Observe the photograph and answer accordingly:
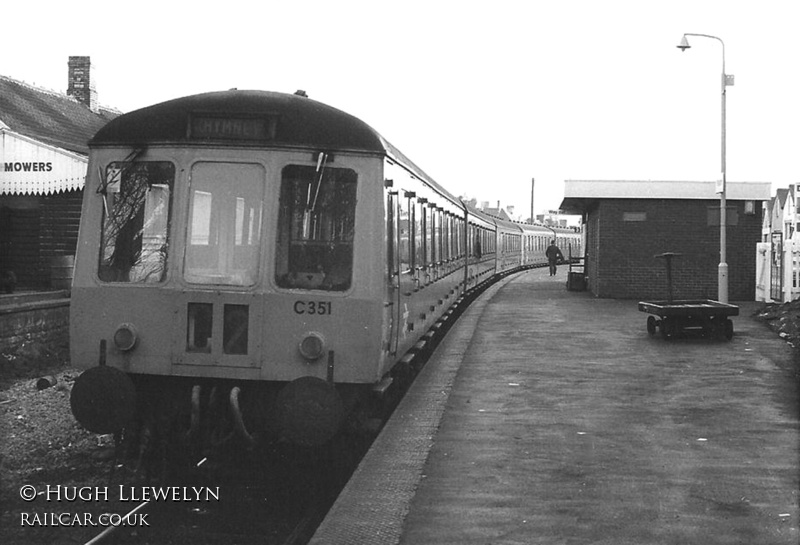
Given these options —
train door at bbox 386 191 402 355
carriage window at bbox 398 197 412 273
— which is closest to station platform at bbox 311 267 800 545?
train door at bbox 386 191 402 355

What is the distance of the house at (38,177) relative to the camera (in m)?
18.4

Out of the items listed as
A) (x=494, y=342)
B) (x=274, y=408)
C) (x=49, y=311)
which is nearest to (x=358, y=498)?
(x=274, y=408)

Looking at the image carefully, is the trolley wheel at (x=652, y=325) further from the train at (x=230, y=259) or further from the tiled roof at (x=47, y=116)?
the tiled roof at (x=47, y=116)

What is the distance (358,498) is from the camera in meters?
6.26

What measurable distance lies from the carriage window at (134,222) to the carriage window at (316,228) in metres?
0.89

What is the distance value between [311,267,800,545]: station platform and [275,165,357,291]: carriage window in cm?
139

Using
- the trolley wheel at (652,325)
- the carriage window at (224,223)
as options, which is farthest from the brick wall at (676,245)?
the carriage window at (224,223)

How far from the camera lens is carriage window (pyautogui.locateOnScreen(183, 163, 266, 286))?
723 cm

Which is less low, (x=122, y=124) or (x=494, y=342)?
(x=122, y=124)

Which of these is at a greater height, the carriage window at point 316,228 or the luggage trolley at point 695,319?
the carriage window at point 316,228

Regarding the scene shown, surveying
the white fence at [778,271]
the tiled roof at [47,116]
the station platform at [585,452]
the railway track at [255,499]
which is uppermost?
the tiled roof at [47,116]

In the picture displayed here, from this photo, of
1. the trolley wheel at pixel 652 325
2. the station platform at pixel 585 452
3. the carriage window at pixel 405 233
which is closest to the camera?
the station platform at pixel 585 452

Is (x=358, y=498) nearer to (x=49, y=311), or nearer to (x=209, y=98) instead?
(x=209, y=98)

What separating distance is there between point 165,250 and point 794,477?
4.67m
